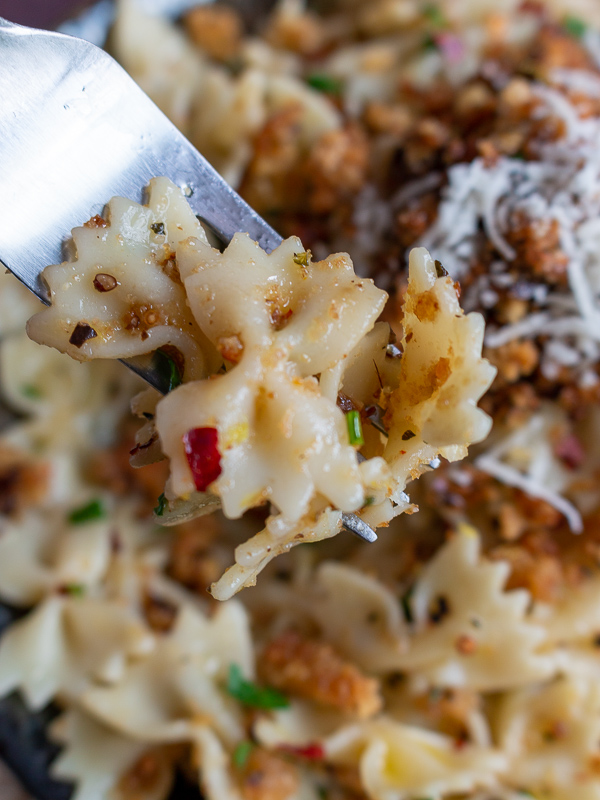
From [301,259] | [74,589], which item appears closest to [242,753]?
[74,589]

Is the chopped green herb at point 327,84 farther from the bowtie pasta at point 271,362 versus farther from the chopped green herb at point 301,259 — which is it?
the chopped green herb at point 301,259

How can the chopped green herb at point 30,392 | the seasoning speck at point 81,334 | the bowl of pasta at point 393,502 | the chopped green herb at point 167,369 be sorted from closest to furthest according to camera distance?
the seasoning speck at point 81,334, the chopped green herb at point 167,369, the bowl of pasta at point 393,502, the chopped green herb at point 30,392

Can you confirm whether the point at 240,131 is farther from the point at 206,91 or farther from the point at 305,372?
the point at 305,372

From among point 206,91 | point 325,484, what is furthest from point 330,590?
point 206,91

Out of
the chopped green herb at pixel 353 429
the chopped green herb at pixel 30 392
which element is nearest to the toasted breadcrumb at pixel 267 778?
the chopped green herb at pixel 353 429

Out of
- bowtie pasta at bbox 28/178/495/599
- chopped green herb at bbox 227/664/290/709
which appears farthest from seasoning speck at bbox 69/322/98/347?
chopped green herb at bbox 227/664/290/709

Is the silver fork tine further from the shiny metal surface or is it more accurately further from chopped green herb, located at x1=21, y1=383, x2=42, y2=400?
chopped green herb, located at x1=21, y1=383, x2=42, y2=400
